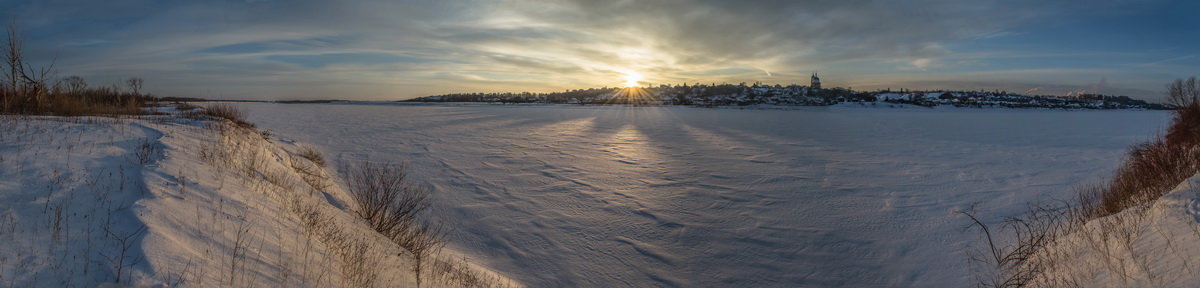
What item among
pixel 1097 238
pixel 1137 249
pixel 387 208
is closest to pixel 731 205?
pixel 1097 238

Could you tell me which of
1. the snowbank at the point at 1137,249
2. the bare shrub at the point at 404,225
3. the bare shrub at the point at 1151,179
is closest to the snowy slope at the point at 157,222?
the bare shrub at the point at 404,225

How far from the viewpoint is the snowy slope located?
292 centimetres

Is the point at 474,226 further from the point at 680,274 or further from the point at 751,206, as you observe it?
the point at 751,206

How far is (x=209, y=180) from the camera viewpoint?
5219 mm

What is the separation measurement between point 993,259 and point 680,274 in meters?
4.53

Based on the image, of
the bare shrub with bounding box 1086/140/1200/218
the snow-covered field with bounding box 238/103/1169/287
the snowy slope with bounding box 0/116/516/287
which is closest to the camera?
the snowy slope with bounding box 0/116/516/287

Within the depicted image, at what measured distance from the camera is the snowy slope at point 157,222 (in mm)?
2920

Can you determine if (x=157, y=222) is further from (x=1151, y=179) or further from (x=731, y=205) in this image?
(x=1151, y=179)

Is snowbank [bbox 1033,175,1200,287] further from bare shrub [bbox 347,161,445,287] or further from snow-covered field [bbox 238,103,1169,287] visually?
bare shrub [bbox 347,161,445,287]

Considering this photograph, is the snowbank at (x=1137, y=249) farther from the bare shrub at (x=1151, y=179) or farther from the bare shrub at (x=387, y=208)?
the bare shrub at (x=387, y=208)

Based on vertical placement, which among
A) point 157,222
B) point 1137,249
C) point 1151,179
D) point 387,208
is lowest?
point 387,208

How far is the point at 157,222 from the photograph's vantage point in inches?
140

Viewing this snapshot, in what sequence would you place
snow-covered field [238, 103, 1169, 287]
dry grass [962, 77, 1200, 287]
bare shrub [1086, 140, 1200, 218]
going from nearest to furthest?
1. dry grass [962, 77, 1200, 287]
2. bare shrub [1086, 140, 1200, 218]
3. snow-covered field [238, 103, 1169, 287]

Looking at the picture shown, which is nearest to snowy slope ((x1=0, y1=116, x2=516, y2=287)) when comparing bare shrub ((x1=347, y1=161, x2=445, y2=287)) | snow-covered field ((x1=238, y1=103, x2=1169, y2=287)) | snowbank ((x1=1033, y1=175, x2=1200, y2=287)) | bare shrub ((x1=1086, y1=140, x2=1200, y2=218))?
bare shrub ((x1=347, y1=161, x2=445, y2=287))
